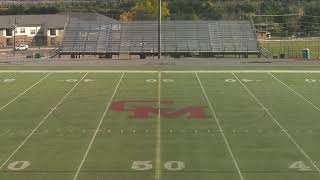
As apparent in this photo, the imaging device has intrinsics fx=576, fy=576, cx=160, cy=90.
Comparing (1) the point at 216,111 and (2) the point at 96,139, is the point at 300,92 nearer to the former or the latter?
(1) the point at 216,111

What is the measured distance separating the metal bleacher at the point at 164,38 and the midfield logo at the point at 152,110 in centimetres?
2602

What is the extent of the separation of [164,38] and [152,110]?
98.6 feet

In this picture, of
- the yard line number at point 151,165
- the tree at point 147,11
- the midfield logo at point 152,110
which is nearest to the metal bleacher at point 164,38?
the tree at point 147,11

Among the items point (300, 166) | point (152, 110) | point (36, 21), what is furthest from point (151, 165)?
point (36, 21)

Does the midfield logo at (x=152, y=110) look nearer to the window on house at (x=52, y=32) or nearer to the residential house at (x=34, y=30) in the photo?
the residential house at (x=34, y=30)

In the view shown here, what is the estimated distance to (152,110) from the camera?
62.1ft

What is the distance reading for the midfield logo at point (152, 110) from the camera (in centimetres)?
1812

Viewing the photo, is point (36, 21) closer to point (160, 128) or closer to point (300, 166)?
point (160, 128)

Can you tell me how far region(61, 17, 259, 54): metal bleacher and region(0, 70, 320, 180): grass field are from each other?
67.4 ft

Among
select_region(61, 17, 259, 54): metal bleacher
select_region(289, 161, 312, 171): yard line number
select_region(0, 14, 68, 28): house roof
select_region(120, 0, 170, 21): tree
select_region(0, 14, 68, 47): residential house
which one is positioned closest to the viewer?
select_region(289, 161, 312, 171): yard line number

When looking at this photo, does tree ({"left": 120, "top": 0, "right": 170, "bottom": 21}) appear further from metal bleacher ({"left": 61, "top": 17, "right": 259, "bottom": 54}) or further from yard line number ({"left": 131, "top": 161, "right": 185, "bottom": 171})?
yard line number ({"left": 131, "top": 161, "right": 185, "bottom": 171})

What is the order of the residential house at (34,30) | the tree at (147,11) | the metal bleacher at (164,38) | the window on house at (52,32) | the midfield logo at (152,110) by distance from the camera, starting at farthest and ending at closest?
the window on house at (52,32)
the residential house at (34,30)
the tree at (147,11)
the metal bleacher at (164,38)
the midfield logo at (152,110)

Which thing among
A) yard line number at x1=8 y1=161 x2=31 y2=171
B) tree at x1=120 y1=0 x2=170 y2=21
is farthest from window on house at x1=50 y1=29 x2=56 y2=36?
yard line number at x1=8 y1=161 x2=31 y2=171

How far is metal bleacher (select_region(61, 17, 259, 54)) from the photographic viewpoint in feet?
155
